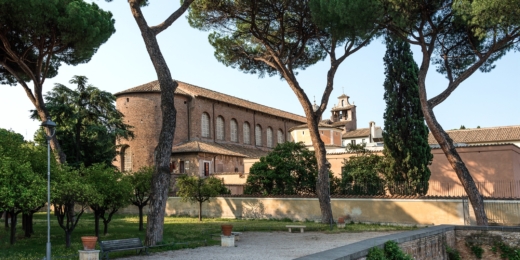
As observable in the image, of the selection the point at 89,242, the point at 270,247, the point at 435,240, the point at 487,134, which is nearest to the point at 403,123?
the point at 435,240

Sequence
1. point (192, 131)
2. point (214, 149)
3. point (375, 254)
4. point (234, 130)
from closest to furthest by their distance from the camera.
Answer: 1. point (375, 254)
2. point (214, 149)
3. point (192, 131)
4. point (234, 130)

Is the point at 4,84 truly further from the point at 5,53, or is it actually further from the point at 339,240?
the point at 339,240

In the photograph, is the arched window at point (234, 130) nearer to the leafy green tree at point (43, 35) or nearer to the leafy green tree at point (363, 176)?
the leafy green tree at point (363, 176)

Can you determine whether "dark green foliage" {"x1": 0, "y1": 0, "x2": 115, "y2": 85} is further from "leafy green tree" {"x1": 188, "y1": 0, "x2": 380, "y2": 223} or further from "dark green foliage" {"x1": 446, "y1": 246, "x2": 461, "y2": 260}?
"dark green foliage" {"x1": 446, "y1": 246, "x2": 461, "y2": 260}

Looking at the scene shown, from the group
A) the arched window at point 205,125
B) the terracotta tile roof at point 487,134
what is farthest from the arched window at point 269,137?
the terracotta tile roof at point 487,134

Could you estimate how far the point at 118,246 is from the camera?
36.7 ft

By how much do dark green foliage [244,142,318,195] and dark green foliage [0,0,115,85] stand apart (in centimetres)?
1034

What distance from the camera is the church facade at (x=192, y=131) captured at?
113 ft

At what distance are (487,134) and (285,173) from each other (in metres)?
29.0

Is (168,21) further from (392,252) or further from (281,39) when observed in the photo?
(392,252)

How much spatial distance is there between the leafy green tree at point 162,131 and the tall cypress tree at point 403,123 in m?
11.9

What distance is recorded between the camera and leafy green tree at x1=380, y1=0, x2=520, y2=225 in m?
15.6

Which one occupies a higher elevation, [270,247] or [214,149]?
[214,149]

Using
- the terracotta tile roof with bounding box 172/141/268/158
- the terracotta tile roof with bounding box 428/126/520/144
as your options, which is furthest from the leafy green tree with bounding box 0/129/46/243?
the terracotta tile roof with bounding box 428/126/520/144
